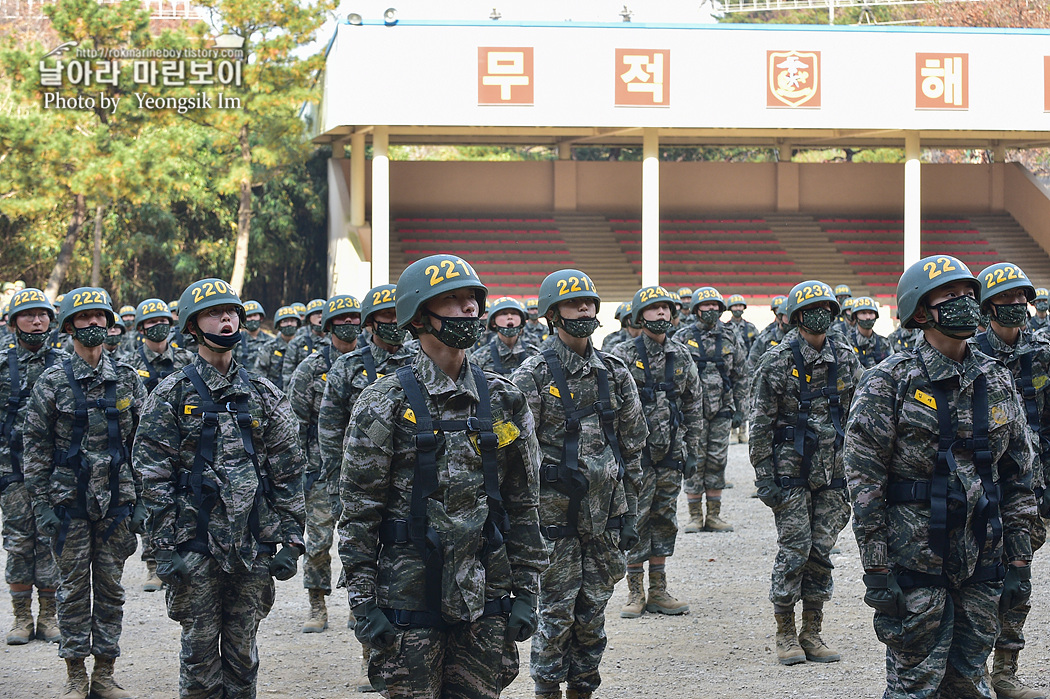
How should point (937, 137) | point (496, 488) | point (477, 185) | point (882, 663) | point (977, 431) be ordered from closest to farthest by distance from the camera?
point (496, 488) → point (977, 431) → point (882, 663) → point (937, 137) → point (477, 185)

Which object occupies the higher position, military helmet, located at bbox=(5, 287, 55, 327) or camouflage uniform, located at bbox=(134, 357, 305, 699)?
military helmet, located at bbox=(5, 287, 55, 327)

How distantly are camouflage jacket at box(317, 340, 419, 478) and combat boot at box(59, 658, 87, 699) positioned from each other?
1.97 meters

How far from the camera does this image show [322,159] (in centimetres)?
3956

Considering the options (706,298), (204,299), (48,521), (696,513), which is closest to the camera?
(204,299)

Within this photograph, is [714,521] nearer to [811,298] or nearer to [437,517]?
[811,298]

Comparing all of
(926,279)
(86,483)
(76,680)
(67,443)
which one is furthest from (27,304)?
(926,279)

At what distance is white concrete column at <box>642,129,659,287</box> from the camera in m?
28.8

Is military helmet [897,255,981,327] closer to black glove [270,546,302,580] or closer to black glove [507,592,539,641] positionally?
black glove [507,592,539,641]

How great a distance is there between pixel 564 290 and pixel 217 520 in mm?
2332

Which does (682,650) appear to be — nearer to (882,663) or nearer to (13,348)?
(882,663)

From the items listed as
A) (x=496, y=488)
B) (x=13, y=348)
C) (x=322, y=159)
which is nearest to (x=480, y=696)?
(x=496, y=488)

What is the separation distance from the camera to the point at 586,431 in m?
6.44

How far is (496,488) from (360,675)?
11.7 ft

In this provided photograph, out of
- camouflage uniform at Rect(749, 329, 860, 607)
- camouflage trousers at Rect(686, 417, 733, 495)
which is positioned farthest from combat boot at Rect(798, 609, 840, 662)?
camouflage trousers at Rect(686, 417, 733, 495)
